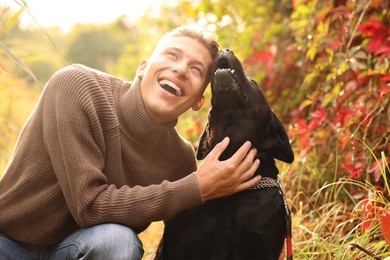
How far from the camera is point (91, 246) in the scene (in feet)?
6.38

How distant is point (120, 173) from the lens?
217 cm

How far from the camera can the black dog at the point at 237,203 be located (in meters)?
2.04

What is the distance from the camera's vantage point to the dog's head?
215 cm

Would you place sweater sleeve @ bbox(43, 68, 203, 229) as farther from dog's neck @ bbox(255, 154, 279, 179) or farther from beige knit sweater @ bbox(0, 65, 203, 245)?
dog's neck @ bbox(255, 154, 279, 179)

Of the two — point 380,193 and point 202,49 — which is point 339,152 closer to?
point 380,193

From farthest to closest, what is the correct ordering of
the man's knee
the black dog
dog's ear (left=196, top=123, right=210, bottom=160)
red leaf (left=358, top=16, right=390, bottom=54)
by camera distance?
1. red leaf (left=358, top=16, right=390, bottom=54)
2. dog's ear (left=196, top=123, right=210, bottom=160)
3. the black dog
4. the man's knee

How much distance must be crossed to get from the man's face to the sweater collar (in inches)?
1.0

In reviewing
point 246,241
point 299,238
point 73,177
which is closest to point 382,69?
point 299,238

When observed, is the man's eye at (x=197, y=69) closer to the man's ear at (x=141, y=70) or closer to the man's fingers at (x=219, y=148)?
the man's ear at (x=141, y=70)

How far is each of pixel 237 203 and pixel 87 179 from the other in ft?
1.85

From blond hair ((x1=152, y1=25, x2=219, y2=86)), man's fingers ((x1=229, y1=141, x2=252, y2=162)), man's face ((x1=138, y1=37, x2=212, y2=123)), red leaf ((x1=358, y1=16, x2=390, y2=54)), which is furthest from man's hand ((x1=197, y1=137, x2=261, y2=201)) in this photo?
red leaf ((x1=358, y1=16, x2=390, y2=54))

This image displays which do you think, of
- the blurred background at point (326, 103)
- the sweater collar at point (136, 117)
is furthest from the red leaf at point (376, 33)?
the sweater collar at point (136, 117)

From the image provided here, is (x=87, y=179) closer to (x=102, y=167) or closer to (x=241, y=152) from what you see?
(x=102, y=167)

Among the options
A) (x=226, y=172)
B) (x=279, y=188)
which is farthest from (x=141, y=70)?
(x=279, y=188)
